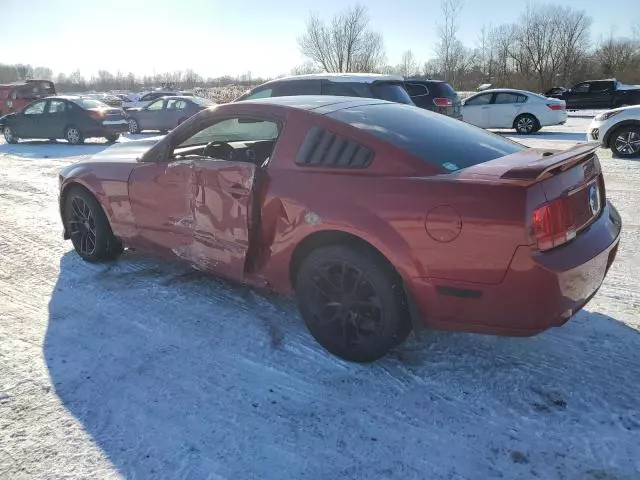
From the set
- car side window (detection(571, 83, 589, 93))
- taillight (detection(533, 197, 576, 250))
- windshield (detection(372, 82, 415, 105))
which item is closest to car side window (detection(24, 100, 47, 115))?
windshield (detection(372, 82, 415, 105))

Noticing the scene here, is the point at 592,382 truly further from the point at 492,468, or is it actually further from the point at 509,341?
the point at 492,468

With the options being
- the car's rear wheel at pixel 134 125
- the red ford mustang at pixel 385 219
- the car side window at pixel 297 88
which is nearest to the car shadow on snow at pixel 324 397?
the red ford mustang at pixel 385 219

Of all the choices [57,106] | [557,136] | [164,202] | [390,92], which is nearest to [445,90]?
[390,92]

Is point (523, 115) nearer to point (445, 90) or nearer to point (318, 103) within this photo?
point (445, 90)

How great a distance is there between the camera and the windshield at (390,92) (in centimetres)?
855

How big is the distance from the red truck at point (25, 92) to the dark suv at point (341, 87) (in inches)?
657

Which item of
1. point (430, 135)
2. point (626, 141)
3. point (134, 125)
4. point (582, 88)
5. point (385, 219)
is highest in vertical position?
point (582, 88)

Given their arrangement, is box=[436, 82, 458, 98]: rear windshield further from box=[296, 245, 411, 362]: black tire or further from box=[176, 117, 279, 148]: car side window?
box=[296, 245, 411, 362]: black tire

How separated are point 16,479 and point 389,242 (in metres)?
1.98

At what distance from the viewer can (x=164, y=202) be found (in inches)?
152

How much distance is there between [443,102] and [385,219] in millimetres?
9977

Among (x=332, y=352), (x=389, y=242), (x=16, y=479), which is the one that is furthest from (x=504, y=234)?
(x=16, y=479)

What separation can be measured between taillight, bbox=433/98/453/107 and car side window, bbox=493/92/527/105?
14.9 feet

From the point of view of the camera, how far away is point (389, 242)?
2656 mm
